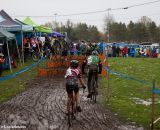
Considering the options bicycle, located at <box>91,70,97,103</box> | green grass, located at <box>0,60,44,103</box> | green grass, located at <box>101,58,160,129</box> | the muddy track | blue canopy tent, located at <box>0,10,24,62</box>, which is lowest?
green grass, located at <box>101,58,160,129</box>

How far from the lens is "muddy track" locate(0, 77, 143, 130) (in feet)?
35.4

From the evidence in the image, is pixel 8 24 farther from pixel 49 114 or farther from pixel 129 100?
pixel 49 114

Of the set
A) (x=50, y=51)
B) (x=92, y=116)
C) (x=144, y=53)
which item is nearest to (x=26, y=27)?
(x=50, y=51)

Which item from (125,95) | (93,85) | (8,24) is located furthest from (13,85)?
(8,24)

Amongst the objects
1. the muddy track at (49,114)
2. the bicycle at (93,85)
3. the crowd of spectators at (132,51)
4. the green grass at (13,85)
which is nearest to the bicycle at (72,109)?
the muddy track at (49,114)

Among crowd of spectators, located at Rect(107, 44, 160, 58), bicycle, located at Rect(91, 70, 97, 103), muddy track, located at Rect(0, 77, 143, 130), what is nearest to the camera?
muddy track, located at Rect(0, 77, 143, 130)

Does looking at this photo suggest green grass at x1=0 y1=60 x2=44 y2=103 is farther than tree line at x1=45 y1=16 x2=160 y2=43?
No

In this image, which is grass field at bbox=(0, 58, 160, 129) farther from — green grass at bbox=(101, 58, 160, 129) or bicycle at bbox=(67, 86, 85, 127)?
bicycle at bbox=(67, 86, 85, 127)

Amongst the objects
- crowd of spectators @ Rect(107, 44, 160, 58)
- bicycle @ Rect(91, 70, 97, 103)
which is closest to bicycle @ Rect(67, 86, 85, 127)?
bicycle @ Rect(91, 70, 97, 103)

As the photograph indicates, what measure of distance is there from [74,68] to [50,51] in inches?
868

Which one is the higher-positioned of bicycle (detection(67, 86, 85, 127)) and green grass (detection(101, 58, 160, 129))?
bicycle (detection(67, 86, 85, 127))

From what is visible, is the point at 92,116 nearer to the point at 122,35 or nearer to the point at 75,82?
the point at 75,82

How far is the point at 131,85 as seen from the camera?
65.2 feet

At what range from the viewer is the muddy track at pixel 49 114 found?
1078 cm
